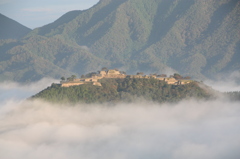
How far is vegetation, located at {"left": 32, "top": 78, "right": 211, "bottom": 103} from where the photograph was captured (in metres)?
149

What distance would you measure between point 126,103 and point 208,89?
1865 cm

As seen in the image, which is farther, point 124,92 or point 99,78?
point 99,78

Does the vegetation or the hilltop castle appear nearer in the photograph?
the vegetation

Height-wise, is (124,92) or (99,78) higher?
(99,78)

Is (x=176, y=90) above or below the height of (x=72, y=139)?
above

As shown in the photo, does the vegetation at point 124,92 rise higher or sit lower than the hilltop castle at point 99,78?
lower

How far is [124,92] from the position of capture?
152 metres

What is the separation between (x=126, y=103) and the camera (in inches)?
5866

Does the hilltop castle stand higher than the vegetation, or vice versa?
the hilltop castle

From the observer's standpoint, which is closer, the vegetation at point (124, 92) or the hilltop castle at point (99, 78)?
the vegetation at point (124, 92)

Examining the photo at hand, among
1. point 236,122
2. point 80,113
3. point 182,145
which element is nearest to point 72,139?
point 80,113

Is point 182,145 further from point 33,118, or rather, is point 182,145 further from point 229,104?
point 33,118

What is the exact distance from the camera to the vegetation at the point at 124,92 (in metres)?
149

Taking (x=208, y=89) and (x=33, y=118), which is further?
(x=208, y=89)
